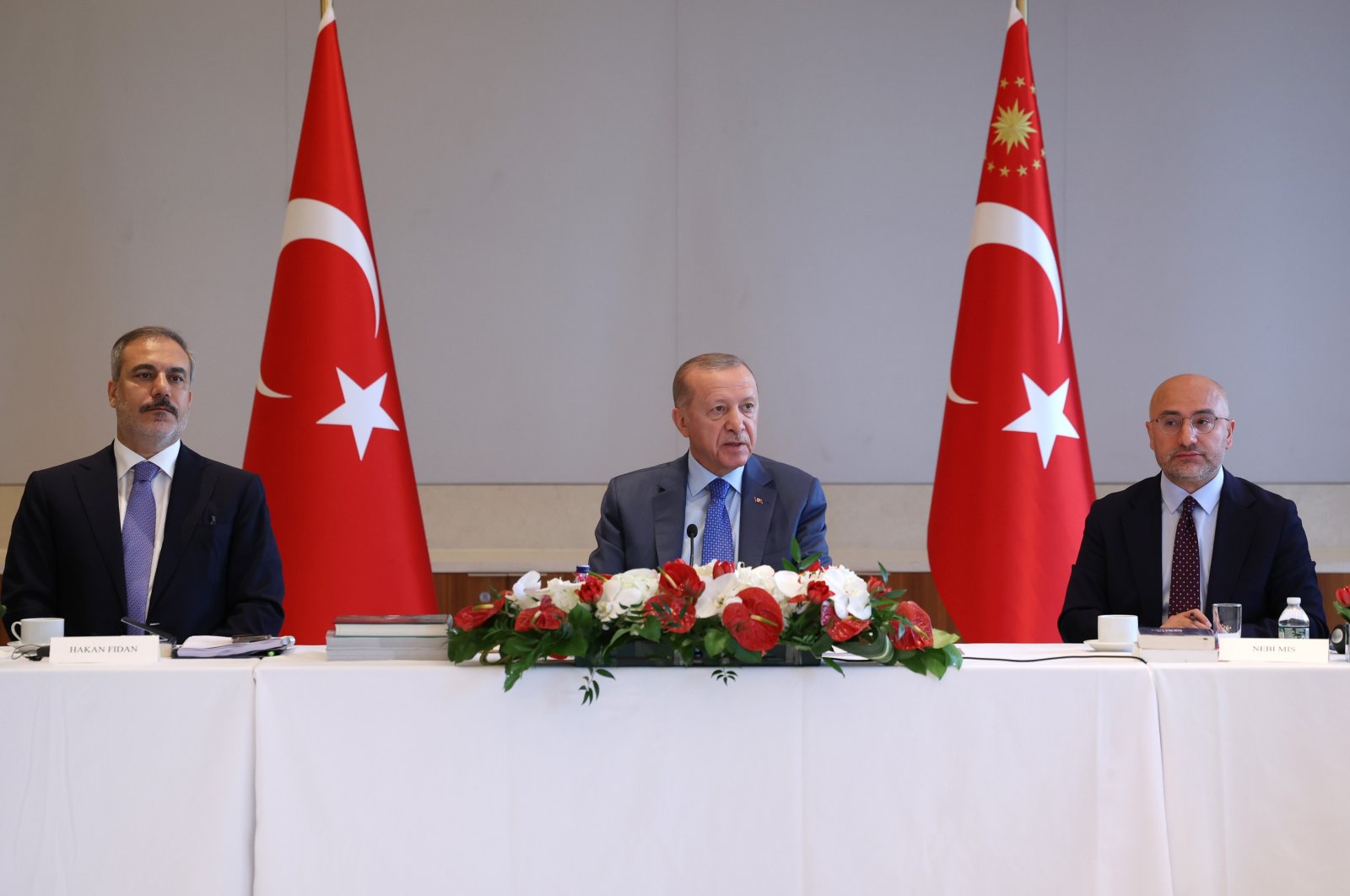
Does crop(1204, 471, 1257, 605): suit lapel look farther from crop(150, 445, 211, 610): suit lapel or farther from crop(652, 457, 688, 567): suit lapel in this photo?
crop(150, 445, 211, 610): suit lapel

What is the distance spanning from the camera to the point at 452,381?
5.46m

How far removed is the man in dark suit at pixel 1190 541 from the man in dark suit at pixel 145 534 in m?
2.20

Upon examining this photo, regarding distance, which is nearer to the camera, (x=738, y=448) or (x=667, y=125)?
(x=738, y=448)

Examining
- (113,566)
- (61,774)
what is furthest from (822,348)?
(61,774)

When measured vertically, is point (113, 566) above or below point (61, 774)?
above

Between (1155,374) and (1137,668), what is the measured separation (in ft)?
11.3

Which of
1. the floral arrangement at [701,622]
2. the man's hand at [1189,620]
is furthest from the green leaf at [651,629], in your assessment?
the man's hand at [1189,620]

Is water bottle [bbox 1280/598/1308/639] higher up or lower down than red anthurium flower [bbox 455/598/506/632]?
lower down

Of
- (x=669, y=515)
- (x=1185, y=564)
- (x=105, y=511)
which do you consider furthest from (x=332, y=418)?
(x=1185, y=564)

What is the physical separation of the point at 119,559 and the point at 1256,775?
8.60 ft

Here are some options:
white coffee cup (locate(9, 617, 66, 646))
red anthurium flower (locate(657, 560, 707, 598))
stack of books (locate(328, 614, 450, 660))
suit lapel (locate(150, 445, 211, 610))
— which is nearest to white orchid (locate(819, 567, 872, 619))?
red anthurium flower (locate(657, 560, 707, 598))

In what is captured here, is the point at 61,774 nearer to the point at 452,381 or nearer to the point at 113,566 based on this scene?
the point at 113,566

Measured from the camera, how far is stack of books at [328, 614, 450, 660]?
2428 millimetres

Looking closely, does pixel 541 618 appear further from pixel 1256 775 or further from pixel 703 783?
pixel 1256 775
